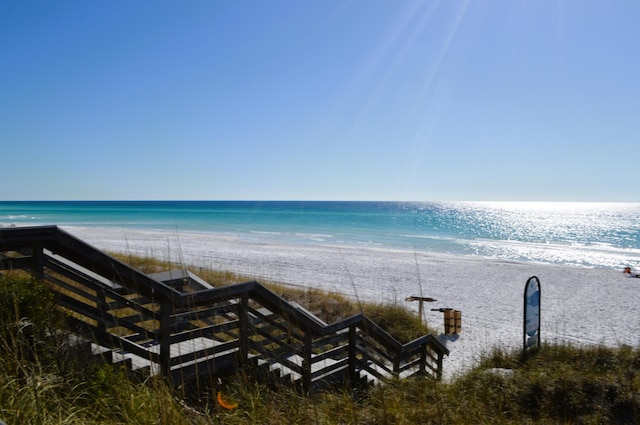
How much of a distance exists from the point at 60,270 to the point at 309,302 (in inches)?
402

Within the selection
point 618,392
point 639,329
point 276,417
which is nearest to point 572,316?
point 639,329

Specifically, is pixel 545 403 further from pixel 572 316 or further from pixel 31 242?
pixel 572 316

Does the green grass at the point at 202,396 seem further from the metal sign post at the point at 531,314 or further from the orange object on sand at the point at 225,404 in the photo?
the metal sign post at the point at 531,314

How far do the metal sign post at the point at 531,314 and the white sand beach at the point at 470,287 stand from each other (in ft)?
2.86

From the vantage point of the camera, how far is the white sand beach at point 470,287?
12664mm

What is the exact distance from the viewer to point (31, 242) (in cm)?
328

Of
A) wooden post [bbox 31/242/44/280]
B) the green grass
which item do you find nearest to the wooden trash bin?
the green grass

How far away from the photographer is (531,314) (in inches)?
310

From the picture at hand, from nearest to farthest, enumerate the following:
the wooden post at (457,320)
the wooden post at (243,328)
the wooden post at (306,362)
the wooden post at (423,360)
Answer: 1. the wooden post at (243,328)
2. the wooden post at (306,362)
3. the wooden post at (423,360)
4. the wooden post at (457,320)

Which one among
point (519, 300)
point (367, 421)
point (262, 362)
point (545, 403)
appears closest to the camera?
point (367, 421)

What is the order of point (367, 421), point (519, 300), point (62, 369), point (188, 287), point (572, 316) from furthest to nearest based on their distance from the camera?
1. point (519, 300)
2. point (572, 316)
3. point (188, 287)
4. point (367, 421)
5. point (62, 369)

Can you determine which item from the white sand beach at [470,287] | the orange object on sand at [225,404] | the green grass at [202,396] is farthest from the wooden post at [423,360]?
the orange object on sand at [225,404]

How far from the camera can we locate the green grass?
2521 millimetres

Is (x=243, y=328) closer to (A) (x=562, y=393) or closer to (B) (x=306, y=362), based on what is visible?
(B) (x=306, y=362)
